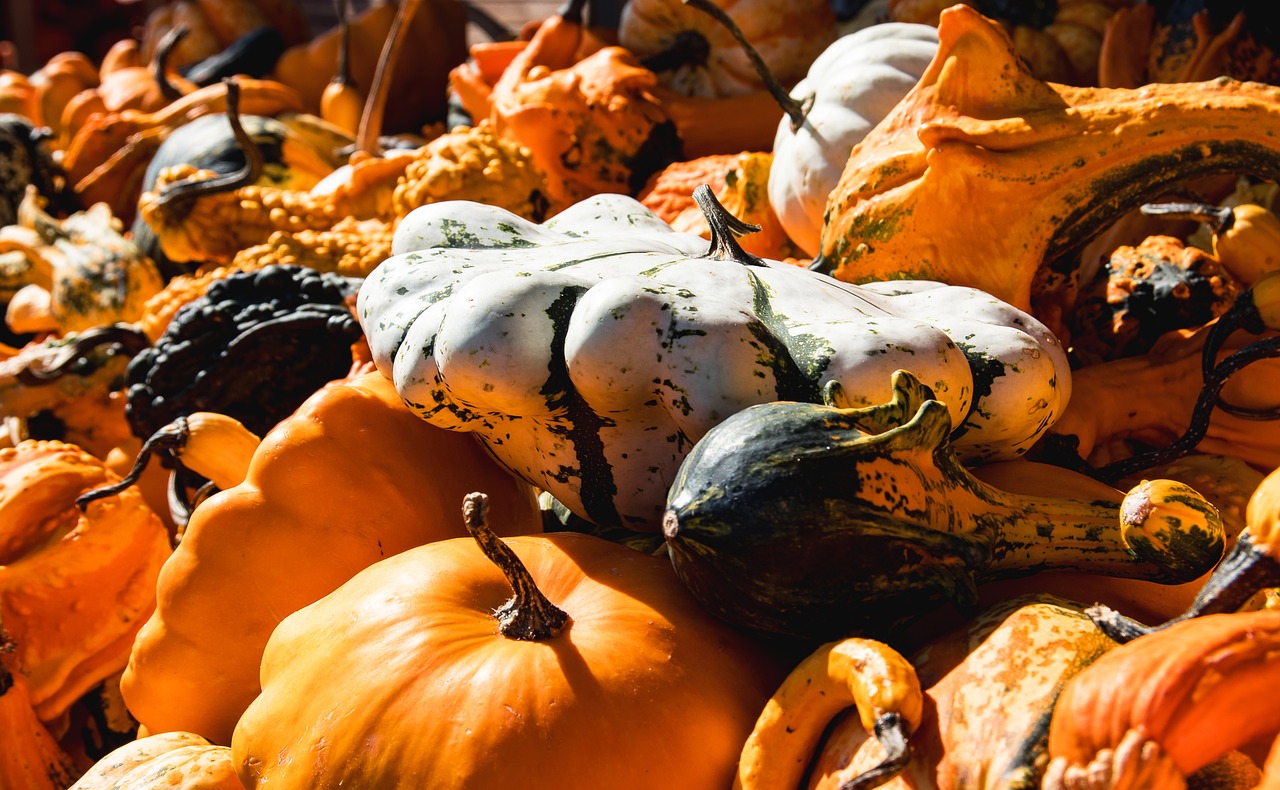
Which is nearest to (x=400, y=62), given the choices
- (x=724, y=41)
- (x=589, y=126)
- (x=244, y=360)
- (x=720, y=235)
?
(x=724, y=41)

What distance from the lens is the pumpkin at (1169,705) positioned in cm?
64

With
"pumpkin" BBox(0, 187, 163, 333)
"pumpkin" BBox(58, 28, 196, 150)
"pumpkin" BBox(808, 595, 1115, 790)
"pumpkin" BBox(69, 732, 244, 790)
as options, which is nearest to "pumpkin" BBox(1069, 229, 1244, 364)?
"pumpkin" BBox(808, 595, 1115, 790)

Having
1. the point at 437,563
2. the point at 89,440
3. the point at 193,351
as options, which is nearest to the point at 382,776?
the point at 437,563

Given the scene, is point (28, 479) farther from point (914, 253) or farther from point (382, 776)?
point (914, 253)

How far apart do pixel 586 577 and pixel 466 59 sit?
3317 millimetres

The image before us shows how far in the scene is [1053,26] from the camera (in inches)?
93.1

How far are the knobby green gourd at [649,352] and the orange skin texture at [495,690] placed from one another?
0.52 feet

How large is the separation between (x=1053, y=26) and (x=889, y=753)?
215 cm

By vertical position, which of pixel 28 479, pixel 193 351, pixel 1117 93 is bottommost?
pixel 28 479

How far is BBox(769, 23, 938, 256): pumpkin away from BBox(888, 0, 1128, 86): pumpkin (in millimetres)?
573

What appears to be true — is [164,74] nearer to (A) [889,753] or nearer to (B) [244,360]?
(B) [244,360]

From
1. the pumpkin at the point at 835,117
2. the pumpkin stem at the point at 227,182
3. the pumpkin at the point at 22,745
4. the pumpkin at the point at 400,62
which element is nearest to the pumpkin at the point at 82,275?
the pumpkin stem at the point at 227,182

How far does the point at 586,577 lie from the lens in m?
1.01

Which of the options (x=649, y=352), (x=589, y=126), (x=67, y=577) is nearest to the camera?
(x=649, y=352)
